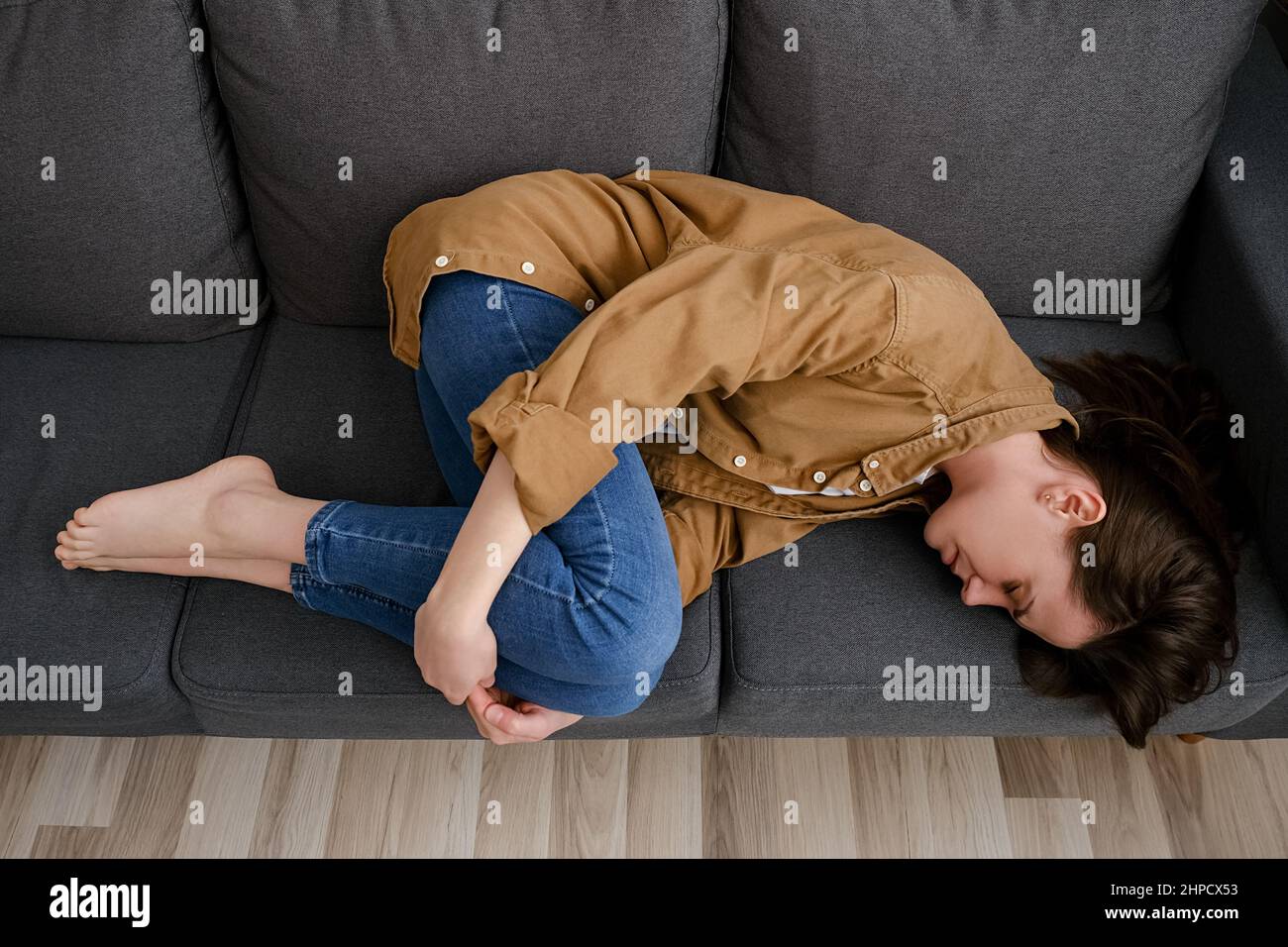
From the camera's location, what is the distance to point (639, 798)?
59.7 inches

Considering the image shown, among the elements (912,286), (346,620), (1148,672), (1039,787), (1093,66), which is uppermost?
(1093,66)

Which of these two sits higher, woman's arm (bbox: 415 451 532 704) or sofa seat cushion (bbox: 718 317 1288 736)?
woman's arm (bbox: 415 451 532 704)

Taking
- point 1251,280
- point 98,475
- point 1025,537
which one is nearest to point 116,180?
point 98,475

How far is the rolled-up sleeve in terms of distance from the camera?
1.02m

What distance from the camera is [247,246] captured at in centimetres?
148

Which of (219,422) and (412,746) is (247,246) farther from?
(412,746)

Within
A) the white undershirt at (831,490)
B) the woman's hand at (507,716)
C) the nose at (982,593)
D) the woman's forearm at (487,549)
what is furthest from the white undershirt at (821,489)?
the woman's hand at (507,716)

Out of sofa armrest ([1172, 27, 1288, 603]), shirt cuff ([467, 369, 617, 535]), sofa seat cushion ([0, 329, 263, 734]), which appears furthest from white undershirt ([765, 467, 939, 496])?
sofa seat cushion ([0, 329, 263, 734])

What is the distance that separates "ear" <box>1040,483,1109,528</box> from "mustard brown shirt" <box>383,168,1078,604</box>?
0.26 feet

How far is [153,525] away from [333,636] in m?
0.24

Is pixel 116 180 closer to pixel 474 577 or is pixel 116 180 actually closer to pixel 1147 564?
pixel 474 577

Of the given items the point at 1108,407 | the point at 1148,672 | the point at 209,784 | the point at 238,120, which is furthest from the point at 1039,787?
the point at 238,120

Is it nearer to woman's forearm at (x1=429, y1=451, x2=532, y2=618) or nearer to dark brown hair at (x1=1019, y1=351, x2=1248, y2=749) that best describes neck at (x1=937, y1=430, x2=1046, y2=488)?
dark brown hair at (x1=1019, y1=351, x2=1248, y2=749)
